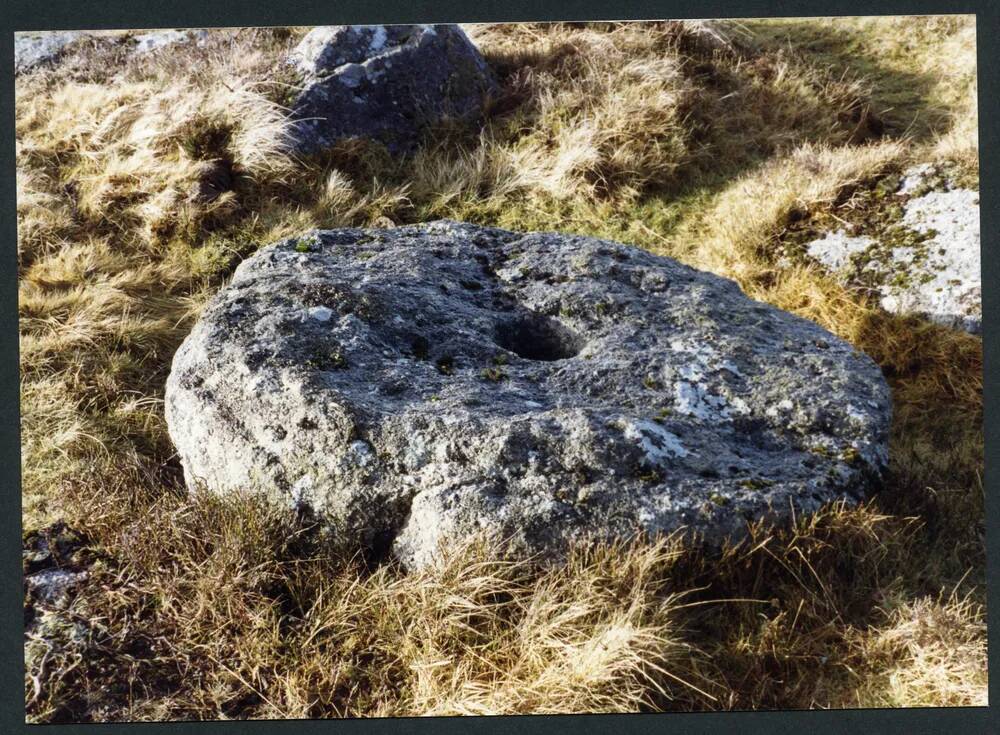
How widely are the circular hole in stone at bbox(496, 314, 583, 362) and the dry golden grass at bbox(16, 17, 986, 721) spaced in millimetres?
1268

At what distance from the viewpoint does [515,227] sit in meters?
7.03

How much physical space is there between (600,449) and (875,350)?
2.77 meters

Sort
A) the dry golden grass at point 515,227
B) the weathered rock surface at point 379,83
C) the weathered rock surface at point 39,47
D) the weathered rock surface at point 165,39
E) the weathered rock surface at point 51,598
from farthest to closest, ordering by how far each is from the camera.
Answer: the weathered rock surface at point 165,39 → the weathered rock surface at point 39,47 → the weathered rock surface at point 379,83 → the weathered rock surface at point 51,598 → the dry golden grass at point 515,227

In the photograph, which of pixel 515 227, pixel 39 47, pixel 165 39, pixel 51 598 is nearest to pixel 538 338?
pixel 51 598

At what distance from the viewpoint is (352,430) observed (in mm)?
3441

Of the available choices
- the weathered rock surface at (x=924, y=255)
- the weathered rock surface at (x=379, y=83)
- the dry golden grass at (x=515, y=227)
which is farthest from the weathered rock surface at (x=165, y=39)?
the weathered rock surface at (x=924, y=255)

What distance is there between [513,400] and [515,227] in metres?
3.61

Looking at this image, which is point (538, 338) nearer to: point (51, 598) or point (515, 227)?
point (51, 598)

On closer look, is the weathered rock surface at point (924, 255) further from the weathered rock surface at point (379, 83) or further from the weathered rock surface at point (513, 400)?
the weathered rock surface at point (379, 83)

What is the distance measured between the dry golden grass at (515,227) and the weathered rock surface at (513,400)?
190mm

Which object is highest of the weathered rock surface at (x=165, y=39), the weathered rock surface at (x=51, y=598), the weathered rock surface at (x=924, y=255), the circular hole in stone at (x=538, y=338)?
the weathered rock surface at (x=165, y=39)

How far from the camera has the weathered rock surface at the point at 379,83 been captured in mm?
7422

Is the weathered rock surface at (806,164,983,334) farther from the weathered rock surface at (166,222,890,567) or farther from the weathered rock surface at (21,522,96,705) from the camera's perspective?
the weathered rock surface at (21,522,96,705)

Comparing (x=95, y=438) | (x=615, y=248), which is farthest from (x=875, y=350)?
(x=95, y=438)
